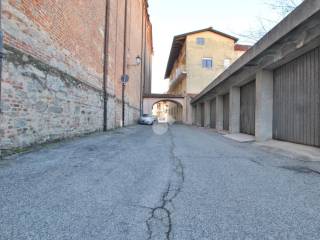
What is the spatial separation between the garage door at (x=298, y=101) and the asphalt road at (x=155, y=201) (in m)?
2.47

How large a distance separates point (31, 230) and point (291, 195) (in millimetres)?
3003

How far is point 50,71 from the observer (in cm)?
633

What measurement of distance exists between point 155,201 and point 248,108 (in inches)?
365

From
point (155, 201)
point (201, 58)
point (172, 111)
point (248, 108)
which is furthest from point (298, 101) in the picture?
point (172, 111)

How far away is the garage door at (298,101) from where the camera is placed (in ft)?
19.5

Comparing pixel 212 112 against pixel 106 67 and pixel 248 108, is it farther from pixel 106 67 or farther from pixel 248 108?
pixel 106 67

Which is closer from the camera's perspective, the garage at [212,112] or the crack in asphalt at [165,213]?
the crack in asphalt at [165,213]

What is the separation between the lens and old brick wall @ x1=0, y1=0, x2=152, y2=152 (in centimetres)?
470

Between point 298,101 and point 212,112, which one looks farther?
point 212,112

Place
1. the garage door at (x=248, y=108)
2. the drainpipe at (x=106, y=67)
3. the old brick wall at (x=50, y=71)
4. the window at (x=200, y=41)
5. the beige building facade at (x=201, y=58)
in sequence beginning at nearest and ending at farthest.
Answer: the old brick wall at (x=50, y=71) < the garage door at (x=248, y=108) < the drainpipe at (x=106, y=67) < the beige building facade at (x=201, y=58) < the window at (x=200, y=41)

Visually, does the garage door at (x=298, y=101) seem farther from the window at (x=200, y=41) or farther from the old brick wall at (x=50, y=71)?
the window at (x=200, y=41)

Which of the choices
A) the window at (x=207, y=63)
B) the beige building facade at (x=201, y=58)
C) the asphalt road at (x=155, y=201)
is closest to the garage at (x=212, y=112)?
the beige building facade at (x=201, y=58)

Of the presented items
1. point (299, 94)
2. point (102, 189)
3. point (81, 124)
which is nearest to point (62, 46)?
point (81, 124)

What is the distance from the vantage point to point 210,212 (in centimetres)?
A: 225
